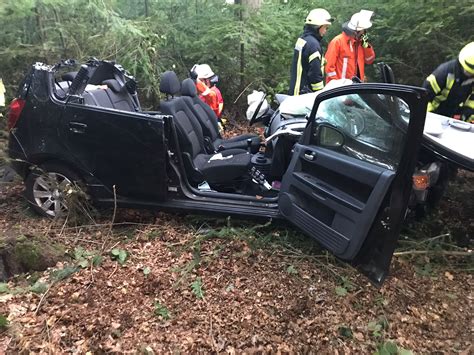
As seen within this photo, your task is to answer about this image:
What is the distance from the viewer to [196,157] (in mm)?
4648

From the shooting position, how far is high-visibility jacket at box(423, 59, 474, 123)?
4.55 m

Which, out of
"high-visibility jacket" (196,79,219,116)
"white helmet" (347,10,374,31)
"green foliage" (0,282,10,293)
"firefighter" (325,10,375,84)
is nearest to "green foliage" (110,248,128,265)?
"green foliage" (0,282,10,293)

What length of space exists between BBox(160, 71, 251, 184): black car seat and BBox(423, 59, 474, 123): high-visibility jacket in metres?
2.21

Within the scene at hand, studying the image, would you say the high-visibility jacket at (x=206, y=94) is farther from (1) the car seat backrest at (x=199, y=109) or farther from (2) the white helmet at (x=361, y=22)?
(2) the white helmet at (x=361, y=22)

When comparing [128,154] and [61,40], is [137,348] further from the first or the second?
[61,40]

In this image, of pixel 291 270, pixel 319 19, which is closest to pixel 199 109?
pixel 319 19

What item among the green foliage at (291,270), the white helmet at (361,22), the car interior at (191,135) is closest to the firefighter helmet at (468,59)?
the white helmet at (361,22)

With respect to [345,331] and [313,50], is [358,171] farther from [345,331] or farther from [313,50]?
[313,50]

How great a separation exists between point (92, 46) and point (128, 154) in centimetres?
438

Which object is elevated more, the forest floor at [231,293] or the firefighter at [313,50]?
the firefighter at [313,50]

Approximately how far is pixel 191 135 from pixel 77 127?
1217 mm

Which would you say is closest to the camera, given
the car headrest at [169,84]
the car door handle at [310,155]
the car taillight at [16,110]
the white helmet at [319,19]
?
the car door handle at [310,155]

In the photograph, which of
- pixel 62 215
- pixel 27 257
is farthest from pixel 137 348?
pixel 62 215

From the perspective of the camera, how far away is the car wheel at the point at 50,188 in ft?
13.9
